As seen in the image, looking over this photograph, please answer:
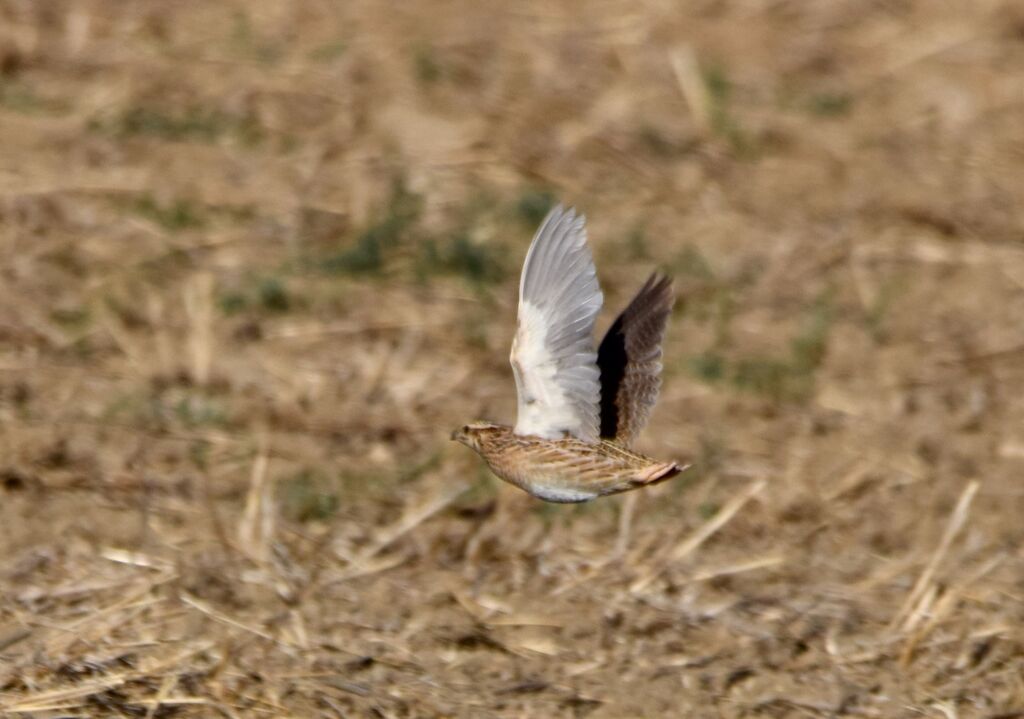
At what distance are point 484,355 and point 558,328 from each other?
2.66 metres

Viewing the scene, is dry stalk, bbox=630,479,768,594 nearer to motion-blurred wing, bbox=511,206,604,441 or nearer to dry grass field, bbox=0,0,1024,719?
dry grass field, bbox=0,0,1024,719

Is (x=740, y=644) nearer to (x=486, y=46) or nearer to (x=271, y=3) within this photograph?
(x=486, y=46)

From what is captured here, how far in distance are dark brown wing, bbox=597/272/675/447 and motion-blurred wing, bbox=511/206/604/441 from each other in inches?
10.2

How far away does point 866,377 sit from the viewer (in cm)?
768

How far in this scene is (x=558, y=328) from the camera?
5031 millimetres

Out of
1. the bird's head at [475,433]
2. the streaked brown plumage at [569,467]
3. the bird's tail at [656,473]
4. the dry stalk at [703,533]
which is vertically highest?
the bird's tail at [656,473]

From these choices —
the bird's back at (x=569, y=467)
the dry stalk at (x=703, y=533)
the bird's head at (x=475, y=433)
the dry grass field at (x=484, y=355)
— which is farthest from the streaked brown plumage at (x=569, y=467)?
the dry stalk at (x=703, y=533)

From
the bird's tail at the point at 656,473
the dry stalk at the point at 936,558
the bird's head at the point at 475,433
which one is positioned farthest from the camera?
the dry stalk at the point at 936,558

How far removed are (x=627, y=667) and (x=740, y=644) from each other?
0.41m

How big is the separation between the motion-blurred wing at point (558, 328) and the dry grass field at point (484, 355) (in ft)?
3.10

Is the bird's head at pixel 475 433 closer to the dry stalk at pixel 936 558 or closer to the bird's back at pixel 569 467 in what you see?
the bird's back at pixel 569 467

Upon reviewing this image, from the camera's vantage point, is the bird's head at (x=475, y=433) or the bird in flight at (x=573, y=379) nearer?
the bird in flight at (x=573, y=379)

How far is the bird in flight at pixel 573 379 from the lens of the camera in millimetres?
4980

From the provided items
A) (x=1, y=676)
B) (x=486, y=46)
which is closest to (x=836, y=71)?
(x=486, y=46)
